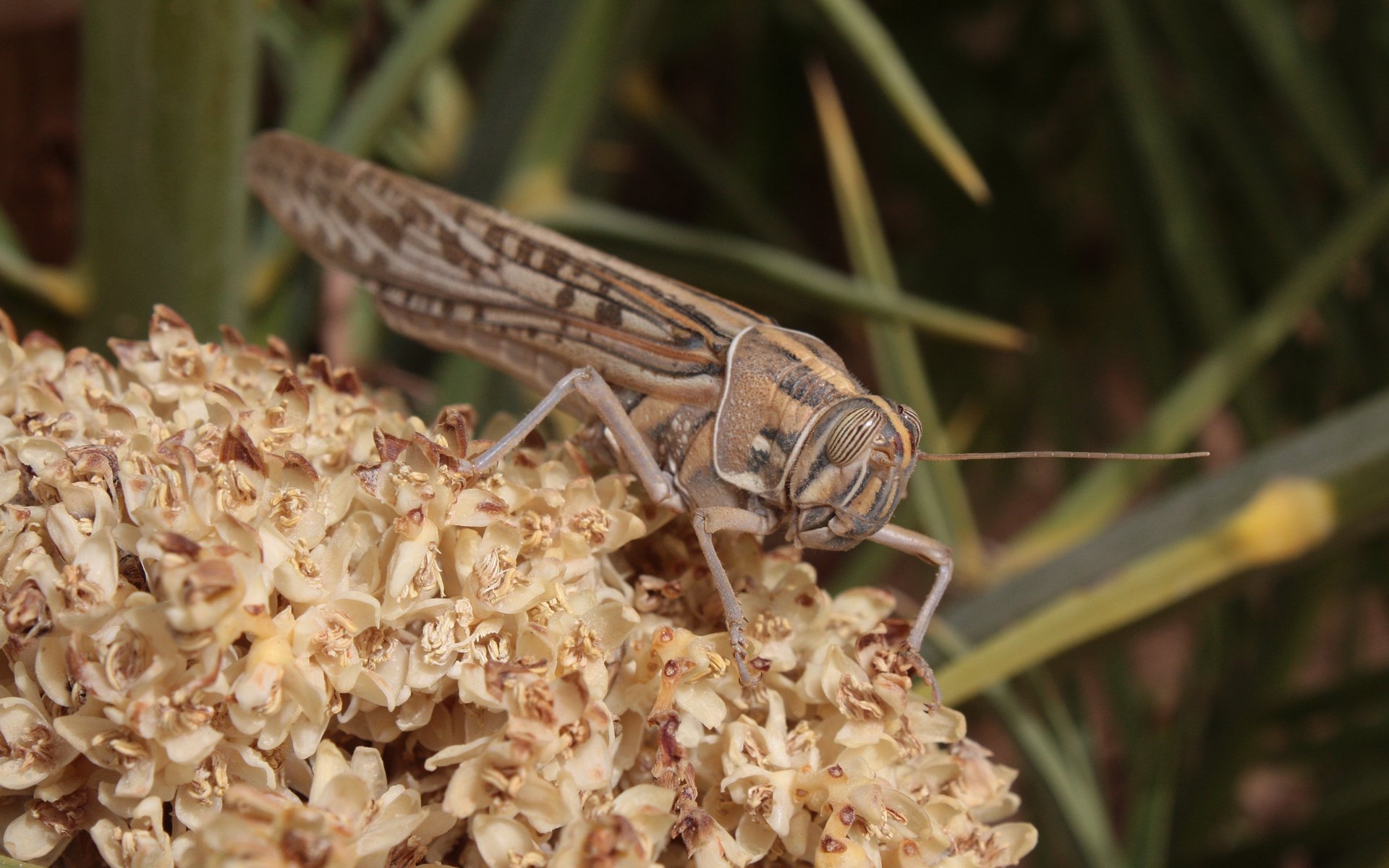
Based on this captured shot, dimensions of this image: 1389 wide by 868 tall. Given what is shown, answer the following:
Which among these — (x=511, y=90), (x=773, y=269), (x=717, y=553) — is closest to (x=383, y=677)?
(x=717, y=553)

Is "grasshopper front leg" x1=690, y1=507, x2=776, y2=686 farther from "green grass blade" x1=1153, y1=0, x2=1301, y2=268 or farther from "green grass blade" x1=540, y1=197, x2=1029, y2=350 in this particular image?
"green grass blade" x1=1153, y1=0, x2=1301, y2=268

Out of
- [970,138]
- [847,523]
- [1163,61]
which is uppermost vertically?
[1163,61]

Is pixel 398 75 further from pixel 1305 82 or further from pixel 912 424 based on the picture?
pixel 1305 82

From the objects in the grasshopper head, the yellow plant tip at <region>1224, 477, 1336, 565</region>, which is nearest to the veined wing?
the grasshopper head

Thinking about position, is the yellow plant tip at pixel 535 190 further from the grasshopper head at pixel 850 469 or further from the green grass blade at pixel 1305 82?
the green grass blade at pixel 1305 82

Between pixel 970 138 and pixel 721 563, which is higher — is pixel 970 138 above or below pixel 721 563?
above

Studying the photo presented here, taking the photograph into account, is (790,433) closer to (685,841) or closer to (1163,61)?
(685,841)

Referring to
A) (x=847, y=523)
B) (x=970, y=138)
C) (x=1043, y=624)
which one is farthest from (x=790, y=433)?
(x=970, y=138)
